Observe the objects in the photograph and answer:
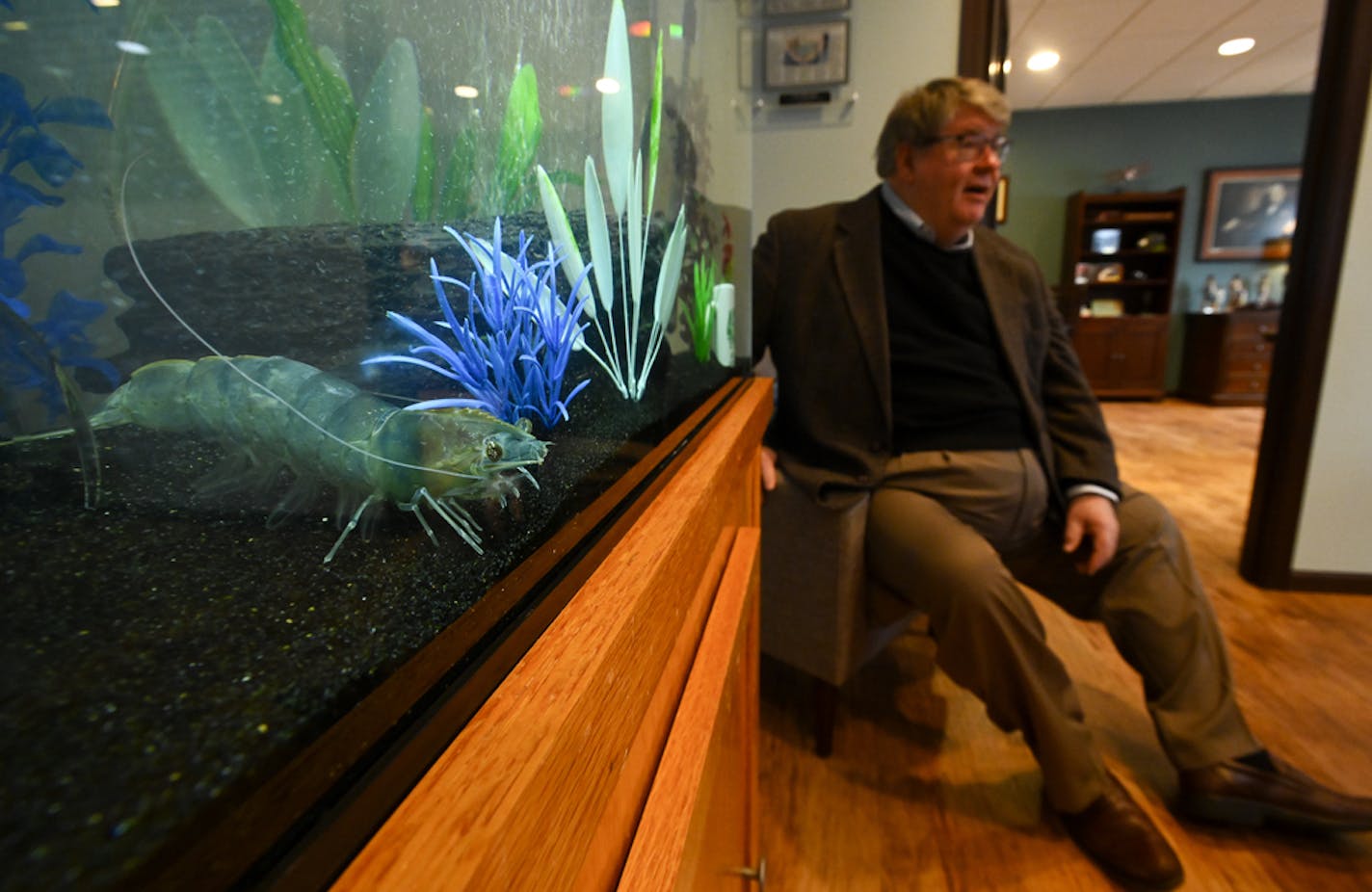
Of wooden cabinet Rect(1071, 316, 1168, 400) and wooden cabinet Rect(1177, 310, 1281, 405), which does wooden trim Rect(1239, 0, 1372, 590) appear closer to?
wooden cabinet Rect(1071, 316, 1168, 400)

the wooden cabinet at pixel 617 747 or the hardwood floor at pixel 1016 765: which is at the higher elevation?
the wooden cabinet at pixel 617 747

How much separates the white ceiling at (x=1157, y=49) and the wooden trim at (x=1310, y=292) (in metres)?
2.27

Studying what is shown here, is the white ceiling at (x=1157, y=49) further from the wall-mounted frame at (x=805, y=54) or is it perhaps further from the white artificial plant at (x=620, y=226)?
the white artificial plant at (x=620, y=226)

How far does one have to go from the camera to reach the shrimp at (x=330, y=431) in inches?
7.5

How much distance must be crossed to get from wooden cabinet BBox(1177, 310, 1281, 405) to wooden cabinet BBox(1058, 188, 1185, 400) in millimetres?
313

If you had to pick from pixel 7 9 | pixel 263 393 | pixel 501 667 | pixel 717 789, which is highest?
pixel 7 9

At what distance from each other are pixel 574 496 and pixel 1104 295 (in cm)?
713

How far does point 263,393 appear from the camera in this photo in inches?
8.5

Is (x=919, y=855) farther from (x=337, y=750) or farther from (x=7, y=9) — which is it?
(x=7, y=9)

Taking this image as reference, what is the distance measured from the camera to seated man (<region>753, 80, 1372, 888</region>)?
111cm

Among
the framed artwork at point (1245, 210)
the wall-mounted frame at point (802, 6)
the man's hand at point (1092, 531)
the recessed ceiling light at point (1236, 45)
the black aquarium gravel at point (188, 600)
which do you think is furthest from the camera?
the framed artwork at point (1245, 210)

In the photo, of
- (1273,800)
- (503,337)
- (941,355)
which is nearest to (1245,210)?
(941,355)

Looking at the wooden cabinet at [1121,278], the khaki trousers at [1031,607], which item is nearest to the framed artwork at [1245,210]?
the wooden cabinet at [1121,278]

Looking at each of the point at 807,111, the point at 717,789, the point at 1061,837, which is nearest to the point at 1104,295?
the point at 807,111
